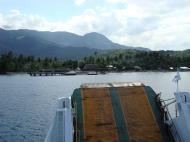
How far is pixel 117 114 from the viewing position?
19969mm

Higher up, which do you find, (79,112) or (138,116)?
(79,112)

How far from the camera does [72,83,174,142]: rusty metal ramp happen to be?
1857 cm

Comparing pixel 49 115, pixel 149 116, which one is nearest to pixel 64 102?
pixel 149 116

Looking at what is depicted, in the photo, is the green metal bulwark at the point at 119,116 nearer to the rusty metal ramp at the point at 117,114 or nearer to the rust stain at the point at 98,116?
the rusty metal ramp at the point at 117,114

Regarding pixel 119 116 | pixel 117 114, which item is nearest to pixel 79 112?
pixel 117 114

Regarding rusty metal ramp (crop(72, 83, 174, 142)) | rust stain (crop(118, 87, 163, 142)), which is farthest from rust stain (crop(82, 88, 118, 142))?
rust stain (crop(118, 87, 163, 142))

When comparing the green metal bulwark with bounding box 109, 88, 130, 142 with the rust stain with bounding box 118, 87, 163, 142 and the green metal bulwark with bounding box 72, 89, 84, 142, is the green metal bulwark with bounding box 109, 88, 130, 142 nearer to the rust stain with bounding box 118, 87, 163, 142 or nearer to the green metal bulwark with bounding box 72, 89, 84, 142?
the rust stain with bounding box 118, 87, 163, 142

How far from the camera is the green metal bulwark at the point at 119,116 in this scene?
18.5 metres

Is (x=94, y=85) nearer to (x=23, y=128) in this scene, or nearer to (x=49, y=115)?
(x=23, y=128)

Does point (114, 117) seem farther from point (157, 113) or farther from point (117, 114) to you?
point (157, 113)

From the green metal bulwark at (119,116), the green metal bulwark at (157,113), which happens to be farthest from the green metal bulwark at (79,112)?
the green metal bulwark at (157,113)

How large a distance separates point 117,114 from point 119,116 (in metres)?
0.20

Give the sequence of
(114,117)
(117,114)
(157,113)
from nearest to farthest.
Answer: (114,117)
(117,114)
(157,113)

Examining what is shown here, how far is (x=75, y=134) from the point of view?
1830cm
